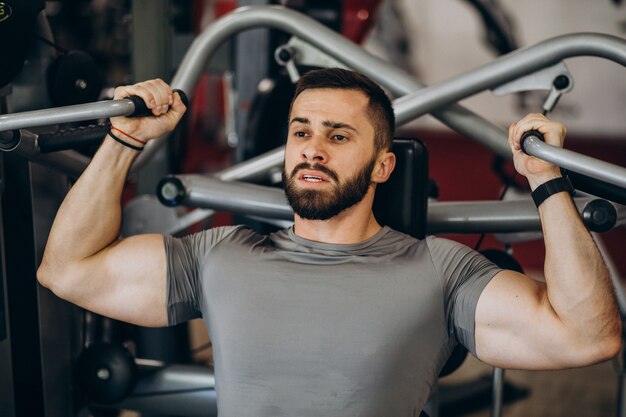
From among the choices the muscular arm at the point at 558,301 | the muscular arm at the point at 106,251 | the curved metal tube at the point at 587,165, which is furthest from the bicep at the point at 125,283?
the curved metal tube at the point at 587,165

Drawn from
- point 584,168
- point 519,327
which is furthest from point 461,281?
point 584,168

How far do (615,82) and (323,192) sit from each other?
20.6 feet

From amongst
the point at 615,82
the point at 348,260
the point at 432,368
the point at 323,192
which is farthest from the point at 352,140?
the point at 615,82

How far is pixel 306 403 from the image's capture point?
1.36m

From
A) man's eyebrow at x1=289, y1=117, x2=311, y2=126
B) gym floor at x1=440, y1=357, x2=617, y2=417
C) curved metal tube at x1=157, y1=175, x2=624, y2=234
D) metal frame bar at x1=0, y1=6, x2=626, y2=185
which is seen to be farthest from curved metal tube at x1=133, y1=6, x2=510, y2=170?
gym floor at x1=440, y1=357, x2=617, y2=417

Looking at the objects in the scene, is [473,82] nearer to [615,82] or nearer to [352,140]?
[352,140]

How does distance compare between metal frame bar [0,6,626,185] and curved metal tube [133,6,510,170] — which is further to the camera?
curved metal tube [133,6,510,170]

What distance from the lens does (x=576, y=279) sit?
1.25m

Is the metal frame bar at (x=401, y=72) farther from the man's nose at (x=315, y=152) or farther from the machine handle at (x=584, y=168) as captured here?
the machine handle at (x=584, y=168)

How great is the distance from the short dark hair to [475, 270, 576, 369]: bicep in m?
0.41

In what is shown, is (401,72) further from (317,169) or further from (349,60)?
(317,169)

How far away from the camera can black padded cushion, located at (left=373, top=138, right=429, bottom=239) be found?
1.59 metres

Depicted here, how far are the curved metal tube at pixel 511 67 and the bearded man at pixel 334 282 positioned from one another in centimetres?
21

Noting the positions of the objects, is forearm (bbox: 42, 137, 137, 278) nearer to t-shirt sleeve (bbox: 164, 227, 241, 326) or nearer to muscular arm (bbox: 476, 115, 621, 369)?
t-shirt sleeve (bbox: 164, 227, 241, 326)
